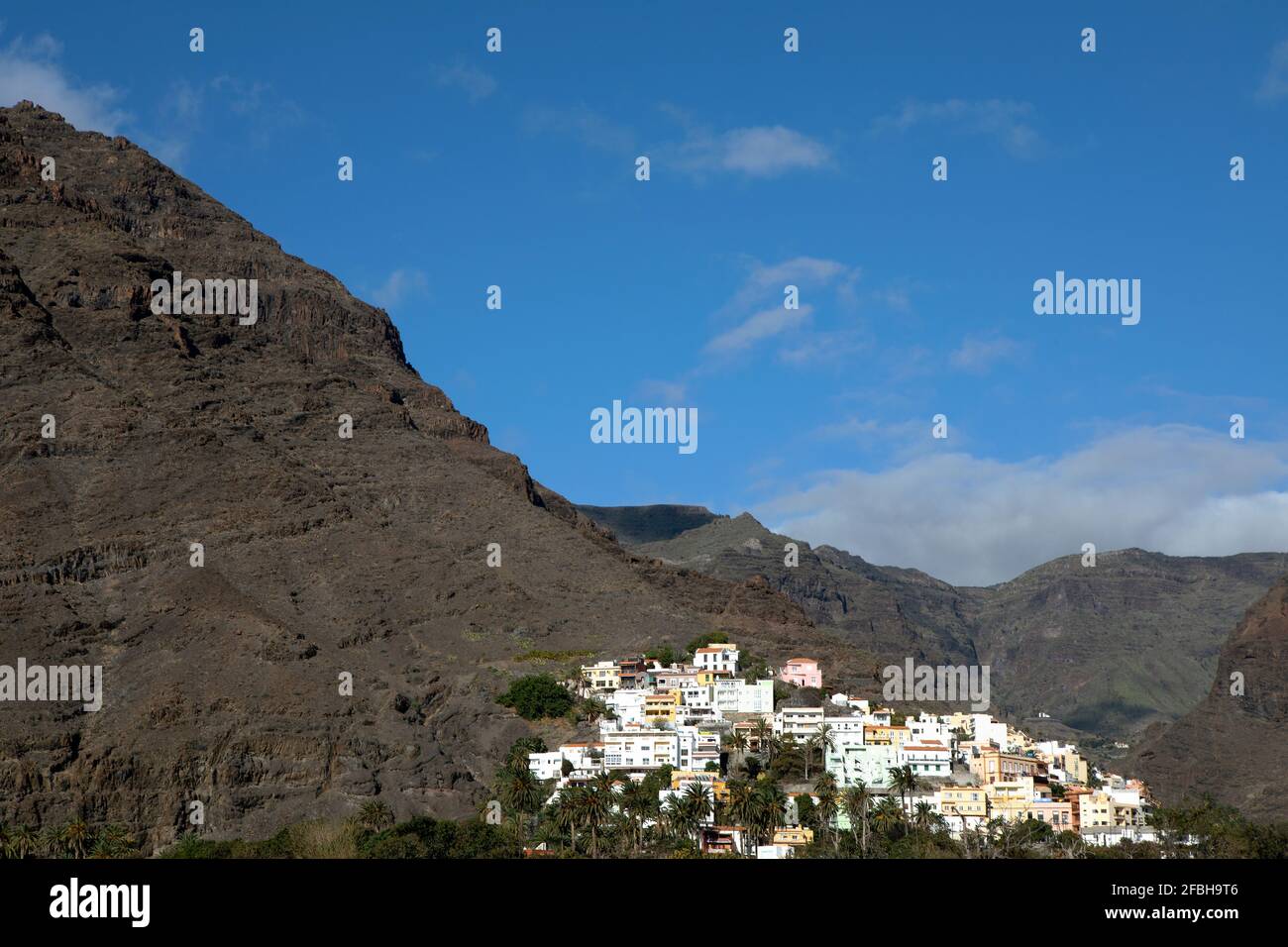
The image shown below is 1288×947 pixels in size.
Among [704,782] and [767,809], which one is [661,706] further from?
[767,809]

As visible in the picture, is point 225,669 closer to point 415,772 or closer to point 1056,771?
point 415,772

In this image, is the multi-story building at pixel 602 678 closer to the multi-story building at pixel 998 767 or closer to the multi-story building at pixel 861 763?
the multi-story building at pixel 861 763

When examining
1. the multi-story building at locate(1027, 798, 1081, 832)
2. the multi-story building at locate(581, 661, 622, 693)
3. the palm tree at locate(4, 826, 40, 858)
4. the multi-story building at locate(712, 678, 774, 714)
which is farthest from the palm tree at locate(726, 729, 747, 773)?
the palm tree at locate(4, 826, 40, 858)

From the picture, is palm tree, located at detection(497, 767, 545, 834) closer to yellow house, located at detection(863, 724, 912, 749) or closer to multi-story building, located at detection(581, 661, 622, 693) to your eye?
yellow house, located at detection(863, 724, 912, 749)

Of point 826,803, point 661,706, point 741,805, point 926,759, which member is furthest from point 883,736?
point 741,805

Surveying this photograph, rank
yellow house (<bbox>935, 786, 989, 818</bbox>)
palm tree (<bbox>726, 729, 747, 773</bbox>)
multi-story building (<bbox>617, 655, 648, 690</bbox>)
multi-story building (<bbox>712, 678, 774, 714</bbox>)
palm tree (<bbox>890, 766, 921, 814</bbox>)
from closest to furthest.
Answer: palm tree (<bbox>890, 766, 921, 814</bbox>), yellow house (<bbox>935, 786, 989, 818</bbox>), palm tree (<bbox>726, 729, 747, 773</bbox>), multi-story building (<bbox>712, 678, 774, 714</bbox>), multi-story building (<bbox>617, 655, 648, 690</bbox>)
